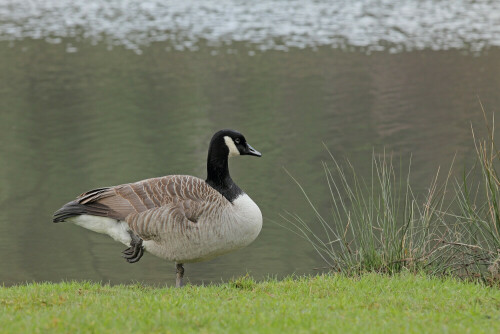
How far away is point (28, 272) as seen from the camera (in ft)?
40.6

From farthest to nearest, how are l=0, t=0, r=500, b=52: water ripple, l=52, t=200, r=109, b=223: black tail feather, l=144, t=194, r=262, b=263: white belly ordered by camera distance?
l=0, t=0, r=500, b=52: water ripple → l=52, t=200, r=109, b=223: black tail feather → l=144, t=194, r=262, b=263: white belly

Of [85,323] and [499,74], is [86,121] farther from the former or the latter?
[85,323]

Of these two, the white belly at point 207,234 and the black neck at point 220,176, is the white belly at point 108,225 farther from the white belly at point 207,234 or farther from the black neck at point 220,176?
the black neck at point 220,176

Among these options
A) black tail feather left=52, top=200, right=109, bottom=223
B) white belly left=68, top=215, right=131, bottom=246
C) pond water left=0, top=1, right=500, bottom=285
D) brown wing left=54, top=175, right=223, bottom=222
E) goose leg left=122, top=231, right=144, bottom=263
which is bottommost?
pond water left=0, top=1, right=500, bottom=285

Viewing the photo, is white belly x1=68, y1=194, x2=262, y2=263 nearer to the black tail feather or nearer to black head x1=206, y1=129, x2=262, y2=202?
the black tail feather

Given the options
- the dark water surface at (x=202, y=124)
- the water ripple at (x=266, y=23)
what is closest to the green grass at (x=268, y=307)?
the dark water surface at (x=202, y=124)

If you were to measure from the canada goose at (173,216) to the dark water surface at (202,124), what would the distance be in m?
2.84

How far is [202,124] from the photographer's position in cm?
2189

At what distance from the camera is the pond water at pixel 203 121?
534 inches

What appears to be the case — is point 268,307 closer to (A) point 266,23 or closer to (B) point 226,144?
(B) point 226,144

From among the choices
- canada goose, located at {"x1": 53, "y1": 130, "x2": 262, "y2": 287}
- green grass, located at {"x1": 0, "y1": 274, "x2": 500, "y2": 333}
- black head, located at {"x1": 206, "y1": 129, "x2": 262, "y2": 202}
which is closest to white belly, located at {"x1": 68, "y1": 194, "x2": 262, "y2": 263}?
canada goose, located at {"x1": 53, "y1": 130, "x2": 262, "y2": 287}

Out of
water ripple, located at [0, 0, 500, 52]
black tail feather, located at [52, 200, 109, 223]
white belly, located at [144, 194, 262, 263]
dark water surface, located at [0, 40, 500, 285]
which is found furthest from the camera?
water ripple, located at [0, 0, 500, 52]

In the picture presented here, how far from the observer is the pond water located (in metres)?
13.6

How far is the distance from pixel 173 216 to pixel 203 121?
13.4 meters
